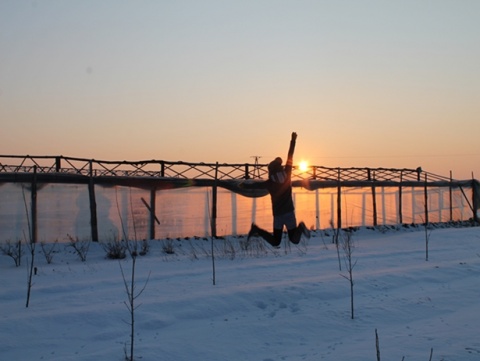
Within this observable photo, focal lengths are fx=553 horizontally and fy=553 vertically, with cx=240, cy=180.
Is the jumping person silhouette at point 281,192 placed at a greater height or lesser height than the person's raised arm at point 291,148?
lesser

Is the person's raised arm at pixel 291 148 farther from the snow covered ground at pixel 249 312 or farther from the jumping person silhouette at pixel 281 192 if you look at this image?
the snow covered ground at pixel 249 312

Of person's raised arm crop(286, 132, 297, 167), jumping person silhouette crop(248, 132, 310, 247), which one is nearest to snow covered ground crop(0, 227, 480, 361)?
jumping person silhouette crop(248, 132, 310, 247)

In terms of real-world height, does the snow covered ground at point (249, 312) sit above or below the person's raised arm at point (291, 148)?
below

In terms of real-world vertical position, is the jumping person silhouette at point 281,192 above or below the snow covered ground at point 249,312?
above

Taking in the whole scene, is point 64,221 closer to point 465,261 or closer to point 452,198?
point 465,261

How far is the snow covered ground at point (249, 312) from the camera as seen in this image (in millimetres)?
5934

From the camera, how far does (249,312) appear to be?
7473mm

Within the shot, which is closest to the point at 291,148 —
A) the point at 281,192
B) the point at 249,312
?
the point at 281,192

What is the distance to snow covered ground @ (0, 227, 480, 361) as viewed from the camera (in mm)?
5934

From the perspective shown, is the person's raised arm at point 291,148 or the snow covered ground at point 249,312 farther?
the person's raised arm at point 291,148

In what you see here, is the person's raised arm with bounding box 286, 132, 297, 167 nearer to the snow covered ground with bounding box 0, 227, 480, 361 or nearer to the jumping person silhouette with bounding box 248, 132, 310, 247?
the jumping person silhouette with bounding box 248, 132, 310, 247

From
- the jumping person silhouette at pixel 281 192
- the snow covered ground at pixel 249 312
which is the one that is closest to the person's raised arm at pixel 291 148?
the jumping person silhouette at pixel 281 192

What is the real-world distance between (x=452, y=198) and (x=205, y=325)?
26.1 m

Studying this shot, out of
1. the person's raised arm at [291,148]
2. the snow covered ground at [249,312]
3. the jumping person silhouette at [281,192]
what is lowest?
the snow covered ground at [249,312]
